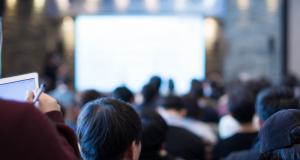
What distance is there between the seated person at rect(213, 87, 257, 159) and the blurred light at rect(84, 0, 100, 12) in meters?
9.62

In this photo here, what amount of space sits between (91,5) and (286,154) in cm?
1161

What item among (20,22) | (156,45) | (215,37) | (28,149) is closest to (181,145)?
(28,149)

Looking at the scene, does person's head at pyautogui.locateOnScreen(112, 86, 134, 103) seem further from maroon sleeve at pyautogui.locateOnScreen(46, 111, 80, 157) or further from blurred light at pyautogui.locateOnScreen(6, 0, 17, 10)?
blurred light at pyautogui.locateOnScreen(6, 0, 17, 10)

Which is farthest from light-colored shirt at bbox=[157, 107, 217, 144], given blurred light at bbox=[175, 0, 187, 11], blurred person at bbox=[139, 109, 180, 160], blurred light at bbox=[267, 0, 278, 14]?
blurred light at bbox=[175, 0, 187, 11]

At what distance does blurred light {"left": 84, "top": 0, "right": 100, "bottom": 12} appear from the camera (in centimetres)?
1302

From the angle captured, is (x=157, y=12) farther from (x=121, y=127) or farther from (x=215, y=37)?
(x=121, y=127)

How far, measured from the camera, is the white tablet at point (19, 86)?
1.69 meters

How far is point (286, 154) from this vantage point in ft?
5.84

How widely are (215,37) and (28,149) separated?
12136mm

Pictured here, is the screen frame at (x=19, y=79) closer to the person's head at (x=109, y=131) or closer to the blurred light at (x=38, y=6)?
the person's head at (x=109, y=131)

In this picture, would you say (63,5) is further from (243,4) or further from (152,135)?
(152,135)

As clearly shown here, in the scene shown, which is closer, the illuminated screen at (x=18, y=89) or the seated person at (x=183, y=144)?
the illuminated screen at (x=18, y=89)

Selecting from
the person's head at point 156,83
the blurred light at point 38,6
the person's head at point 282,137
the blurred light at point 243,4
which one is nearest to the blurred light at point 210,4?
the blurred light at point 243,4

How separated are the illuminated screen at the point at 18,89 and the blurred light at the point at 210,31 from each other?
38.1 feet
